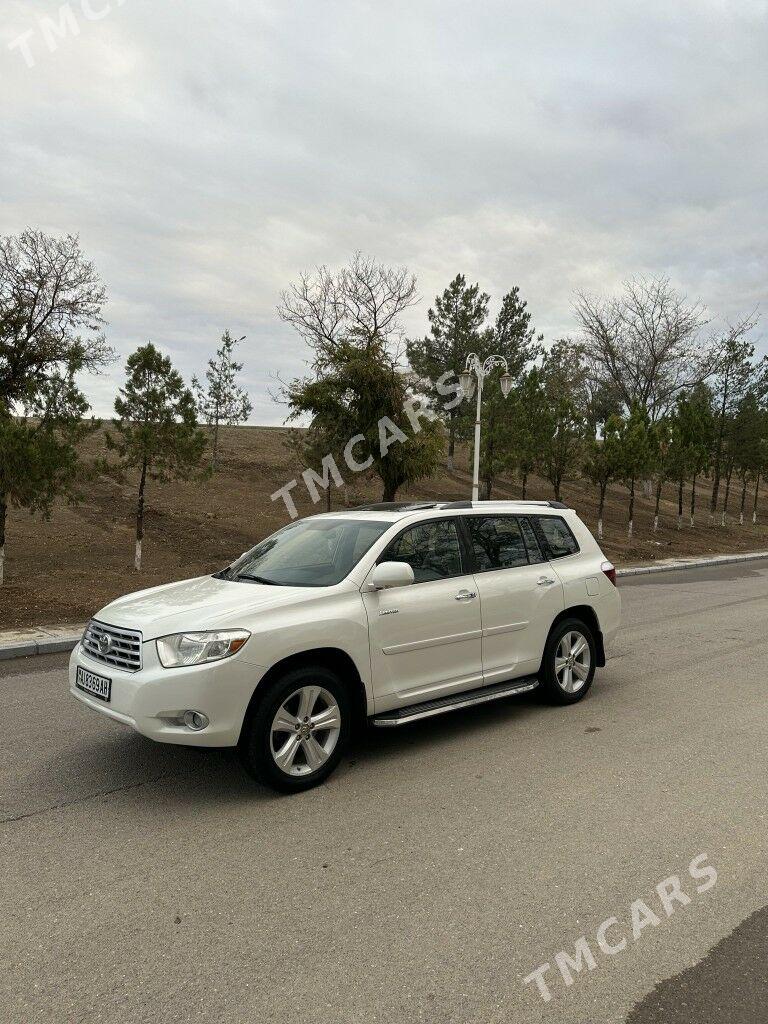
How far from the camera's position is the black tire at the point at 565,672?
591 cm

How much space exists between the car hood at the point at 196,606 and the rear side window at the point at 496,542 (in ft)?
5.02

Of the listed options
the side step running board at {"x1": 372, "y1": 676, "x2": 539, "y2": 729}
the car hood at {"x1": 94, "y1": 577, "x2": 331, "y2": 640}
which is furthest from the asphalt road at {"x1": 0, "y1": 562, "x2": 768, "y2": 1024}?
the car hood at {"x1": 94, "y1": 577, "x2": 331, "y2": 640}

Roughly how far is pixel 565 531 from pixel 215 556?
11.6m

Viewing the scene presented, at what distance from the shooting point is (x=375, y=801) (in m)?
4.14

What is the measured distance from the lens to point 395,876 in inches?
131

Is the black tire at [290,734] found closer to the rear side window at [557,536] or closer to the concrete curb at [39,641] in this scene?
the rear side window at [557,536]

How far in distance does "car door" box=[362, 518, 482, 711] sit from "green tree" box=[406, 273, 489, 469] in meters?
28.1

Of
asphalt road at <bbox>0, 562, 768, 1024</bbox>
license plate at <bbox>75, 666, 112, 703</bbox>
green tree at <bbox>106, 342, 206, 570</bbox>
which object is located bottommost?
asphalt road at <bbox>0, 562, 768, 1024</bbox>

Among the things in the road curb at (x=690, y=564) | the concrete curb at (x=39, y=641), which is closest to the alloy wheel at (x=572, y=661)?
the concrete curb at (x=39, y=641)

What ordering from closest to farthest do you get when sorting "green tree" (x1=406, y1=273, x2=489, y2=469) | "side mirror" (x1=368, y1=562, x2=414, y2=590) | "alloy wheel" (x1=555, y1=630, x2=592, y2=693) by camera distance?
"side mirror" (x1=368, y1=562, x2=414, y2=590) < "alloy wheel" (x1=555, y1=630, x2=592, y2=693) < "green tree" (x1=406, y1=273, x2=489, y2=469)

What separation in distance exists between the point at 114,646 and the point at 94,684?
0.89ft

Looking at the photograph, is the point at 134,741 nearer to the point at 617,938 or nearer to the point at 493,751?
the point at 493,751

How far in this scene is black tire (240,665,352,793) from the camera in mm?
4078

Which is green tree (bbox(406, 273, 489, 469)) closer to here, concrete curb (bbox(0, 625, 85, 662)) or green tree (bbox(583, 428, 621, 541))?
green tree (bbox(583, 428, 621, 541))
